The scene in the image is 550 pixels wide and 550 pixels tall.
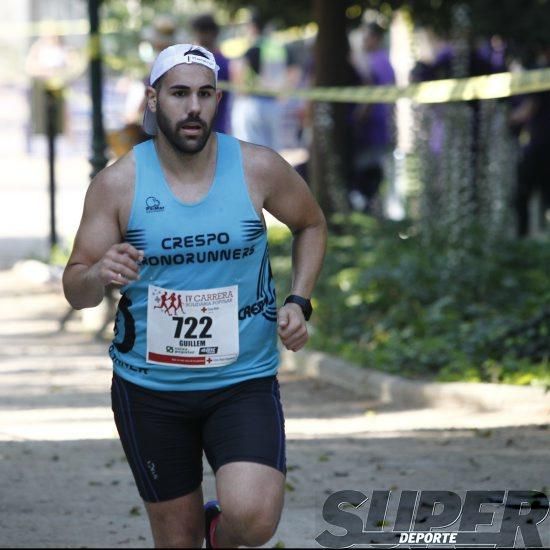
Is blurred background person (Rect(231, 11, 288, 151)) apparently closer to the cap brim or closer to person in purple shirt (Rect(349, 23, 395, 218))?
person in purple shirt (Rect(349, 23, 395, 218))

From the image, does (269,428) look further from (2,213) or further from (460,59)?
(2,213)

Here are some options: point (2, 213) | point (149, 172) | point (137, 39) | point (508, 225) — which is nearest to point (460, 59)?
point (508, 225)

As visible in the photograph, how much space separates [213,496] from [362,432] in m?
1.57

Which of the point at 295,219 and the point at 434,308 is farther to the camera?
the point at 434,308

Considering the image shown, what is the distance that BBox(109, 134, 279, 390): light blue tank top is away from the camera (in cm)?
496

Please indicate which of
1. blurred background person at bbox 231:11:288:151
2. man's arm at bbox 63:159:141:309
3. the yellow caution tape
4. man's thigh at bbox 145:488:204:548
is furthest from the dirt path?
blurred background person at bbox 231:11:288:151

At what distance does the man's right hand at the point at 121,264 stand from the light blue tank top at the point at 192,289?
160 mm

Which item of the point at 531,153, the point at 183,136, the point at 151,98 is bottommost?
the point at 531,153

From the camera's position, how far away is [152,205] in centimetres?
498

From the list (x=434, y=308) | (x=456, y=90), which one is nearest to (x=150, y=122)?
(x=434, y=308)

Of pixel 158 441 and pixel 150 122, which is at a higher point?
pixel 150 122

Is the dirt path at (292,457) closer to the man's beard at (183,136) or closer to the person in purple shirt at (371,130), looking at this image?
the man's beard at (183,136)

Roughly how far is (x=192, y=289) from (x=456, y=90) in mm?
7278

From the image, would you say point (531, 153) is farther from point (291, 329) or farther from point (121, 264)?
point (121, 264)
